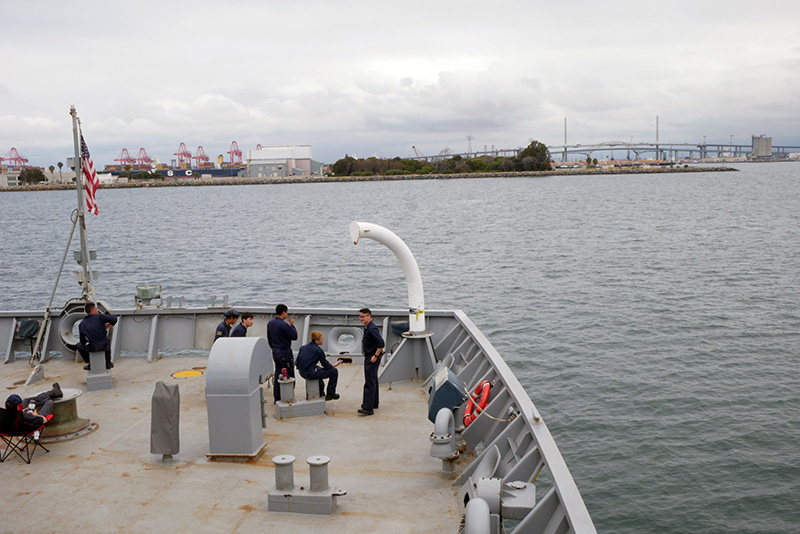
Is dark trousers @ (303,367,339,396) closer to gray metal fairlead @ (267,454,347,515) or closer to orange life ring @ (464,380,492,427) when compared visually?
orange life ring @ (464,380,492,427)

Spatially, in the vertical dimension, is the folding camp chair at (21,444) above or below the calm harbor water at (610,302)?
above

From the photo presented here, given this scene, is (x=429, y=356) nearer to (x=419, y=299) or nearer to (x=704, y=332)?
(x=419, y=299)

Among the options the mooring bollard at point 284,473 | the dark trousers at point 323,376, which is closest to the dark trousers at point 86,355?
the dark trousers at point 323,376

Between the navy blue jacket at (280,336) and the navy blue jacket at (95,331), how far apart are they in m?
3.15

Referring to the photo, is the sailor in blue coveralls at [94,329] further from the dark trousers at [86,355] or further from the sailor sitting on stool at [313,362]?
the sailor sitting on stool at [313,362]

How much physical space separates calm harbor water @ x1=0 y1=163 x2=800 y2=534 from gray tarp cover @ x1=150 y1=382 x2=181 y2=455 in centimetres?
814

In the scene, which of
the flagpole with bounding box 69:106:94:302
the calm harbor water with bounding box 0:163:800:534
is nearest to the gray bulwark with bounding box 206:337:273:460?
the flagpole with bounding box 69:106:94:302

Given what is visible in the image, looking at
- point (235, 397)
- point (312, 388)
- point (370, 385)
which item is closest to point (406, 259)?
point (370, 385)

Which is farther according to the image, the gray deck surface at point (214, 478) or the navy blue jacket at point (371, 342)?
the navy blue jacket at point (371, 342)

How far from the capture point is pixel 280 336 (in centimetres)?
1102

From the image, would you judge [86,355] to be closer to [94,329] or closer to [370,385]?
[94,329]

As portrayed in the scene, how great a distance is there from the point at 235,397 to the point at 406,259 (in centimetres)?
448

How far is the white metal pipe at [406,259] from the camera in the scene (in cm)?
1180

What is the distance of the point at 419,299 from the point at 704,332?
17.1m
